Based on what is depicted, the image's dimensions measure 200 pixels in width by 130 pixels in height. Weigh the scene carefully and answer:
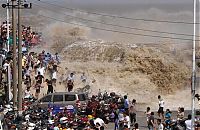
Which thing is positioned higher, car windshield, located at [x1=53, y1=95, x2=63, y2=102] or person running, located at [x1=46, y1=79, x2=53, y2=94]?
person running, located at [x1=46, y1=79, x2=53, y2=94]

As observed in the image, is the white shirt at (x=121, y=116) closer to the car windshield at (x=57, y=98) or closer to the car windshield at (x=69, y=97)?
the car windshield at (x=69, y=97)

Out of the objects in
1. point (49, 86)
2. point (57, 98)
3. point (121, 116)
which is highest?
point (49, 86)

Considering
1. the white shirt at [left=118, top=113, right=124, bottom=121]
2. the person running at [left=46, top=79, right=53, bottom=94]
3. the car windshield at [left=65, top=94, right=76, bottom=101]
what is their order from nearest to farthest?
1. the white shirt at [left=118, top=113, right=124, bottom=121]
2. the car windshield at [left=65, top=94, right=76, bottom=101]
3. the person running at [left=46, top=79, right=53, bottom=94]

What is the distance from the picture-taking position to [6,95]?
35.7 m

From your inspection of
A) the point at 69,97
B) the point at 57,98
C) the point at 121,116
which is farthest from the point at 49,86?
the point at 121,116

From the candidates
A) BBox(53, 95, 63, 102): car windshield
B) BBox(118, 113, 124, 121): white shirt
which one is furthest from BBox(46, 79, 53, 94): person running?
BBox(118, 113, 124, 121): white shirt

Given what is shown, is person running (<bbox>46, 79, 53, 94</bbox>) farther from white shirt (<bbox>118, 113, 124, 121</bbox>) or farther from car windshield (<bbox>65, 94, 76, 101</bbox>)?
white shirt (<bbox>118, 113, 124, 121</bbox>)

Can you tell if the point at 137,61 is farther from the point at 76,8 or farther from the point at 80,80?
the point at 76,8

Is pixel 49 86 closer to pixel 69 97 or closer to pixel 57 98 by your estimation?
pixel 57 98

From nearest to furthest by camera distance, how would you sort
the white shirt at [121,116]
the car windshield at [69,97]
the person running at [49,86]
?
the white shirt at [121,116], the car windshield at [69,97], the person running at [49,86]

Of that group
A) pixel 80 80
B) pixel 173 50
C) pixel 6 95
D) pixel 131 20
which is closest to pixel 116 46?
pixel 173 50

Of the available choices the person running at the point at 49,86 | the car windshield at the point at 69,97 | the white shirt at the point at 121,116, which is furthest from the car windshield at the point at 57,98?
the white shirt at the point at 121,116

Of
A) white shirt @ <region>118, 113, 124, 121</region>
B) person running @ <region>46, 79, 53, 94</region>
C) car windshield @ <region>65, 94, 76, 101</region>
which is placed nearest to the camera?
white shirt @ <region>118, 113, 124, 121</region>

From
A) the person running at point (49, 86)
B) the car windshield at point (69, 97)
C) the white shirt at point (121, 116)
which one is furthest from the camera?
the person running at point (49, 86)
